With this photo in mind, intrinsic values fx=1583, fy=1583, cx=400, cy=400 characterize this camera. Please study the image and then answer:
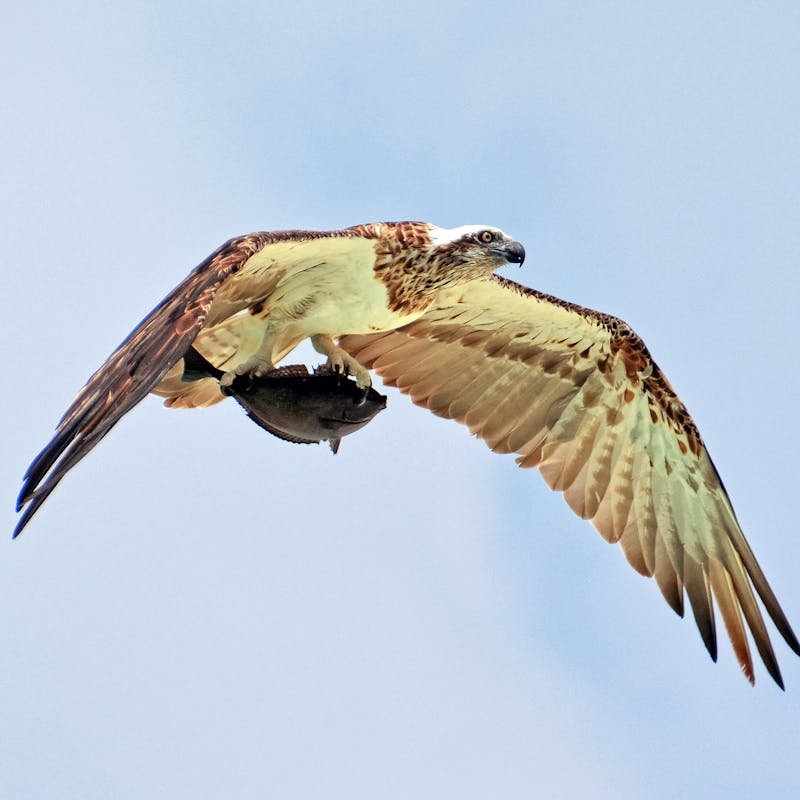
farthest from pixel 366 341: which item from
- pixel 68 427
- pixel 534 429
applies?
pixel 68 427

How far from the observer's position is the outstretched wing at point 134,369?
866cm

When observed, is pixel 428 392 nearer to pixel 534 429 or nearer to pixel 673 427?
pixel 534 429

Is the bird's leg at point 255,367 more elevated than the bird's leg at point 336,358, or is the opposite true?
the bird's leg at point 336,358

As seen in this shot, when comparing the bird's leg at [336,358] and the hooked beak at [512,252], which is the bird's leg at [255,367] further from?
the hooked beak at [512,252]

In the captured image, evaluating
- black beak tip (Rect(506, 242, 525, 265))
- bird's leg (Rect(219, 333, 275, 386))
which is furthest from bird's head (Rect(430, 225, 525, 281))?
bird's leg (Rect(219, 333, 275, 386))

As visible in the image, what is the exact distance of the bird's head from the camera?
11.5m

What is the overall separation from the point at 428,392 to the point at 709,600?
9.27 ft

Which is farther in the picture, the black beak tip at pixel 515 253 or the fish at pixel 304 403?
the black beak tip at pixel 515 253

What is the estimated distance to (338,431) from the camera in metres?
9.97

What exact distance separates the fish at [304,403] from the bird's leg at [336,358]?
40.0 inches

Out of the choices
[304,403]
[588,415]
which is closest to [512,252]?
[588,415]

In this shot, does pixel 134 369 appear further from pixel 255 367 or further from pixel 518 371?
pixel 518 371

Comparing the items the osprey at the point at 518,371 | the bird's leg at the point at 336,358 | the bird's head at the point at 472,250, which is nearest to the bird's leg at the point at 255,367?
the osprey at the point at 518,371

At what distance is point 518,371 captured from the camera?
1330 cm
